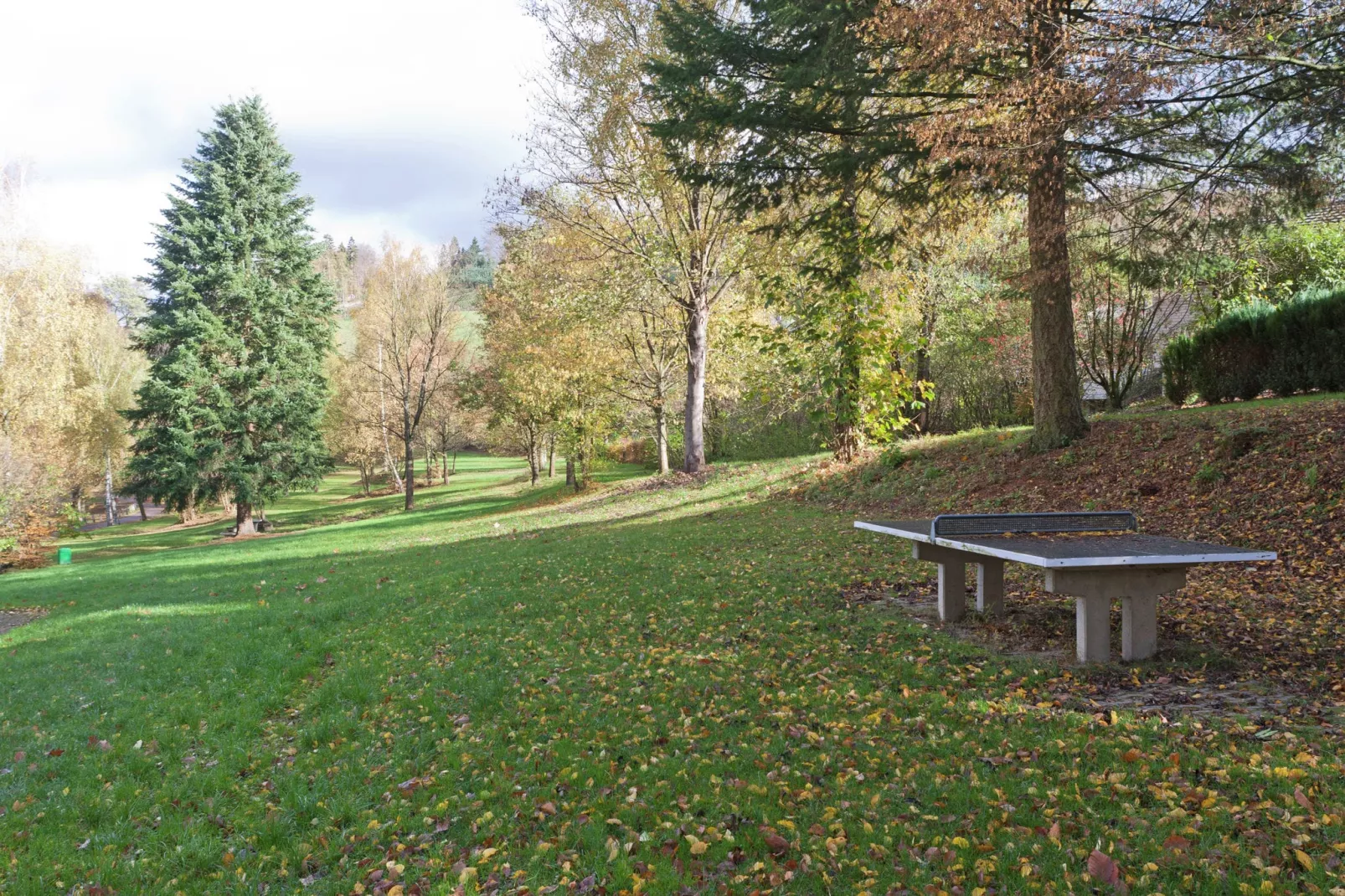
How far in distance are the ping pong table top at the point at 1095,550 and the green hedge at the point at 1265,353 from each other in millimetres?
9272

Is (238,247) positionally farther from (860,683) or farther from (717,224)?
(860,683)

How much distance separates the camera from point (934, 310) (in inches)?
944

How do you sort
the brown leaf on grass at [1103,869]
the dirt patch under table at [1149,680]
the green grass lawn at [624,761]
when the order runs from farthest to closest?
the dirt patch under table at [1149,680] < the green grass lawn at [624,761] < the brown leaf on grass at [1103,869]

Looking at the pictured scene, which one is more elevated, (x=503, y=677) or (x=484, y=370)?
(x=484, y=370)

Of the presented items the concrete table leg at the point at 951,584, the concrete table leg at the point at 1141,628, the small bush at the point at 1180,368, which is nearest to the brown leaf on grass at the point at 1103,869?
the concrete table leg at the point at 1141,628

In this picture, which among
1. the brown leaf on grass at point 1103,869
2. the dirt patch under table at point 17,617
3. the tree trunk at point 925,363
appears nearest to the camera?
the brown leaf on grass at point 1103,869

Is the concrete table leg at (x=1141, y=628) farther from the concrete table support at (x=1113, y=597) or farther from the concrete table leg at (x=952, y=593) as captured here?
the concrete table leg at (x=952, y=593)

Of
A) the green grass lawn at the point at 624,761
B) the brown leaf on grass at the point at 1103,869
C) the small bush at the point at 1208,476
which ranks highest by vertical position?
the small bush at the point at 1208,476

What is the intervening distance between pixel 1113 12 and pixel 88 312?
126ft

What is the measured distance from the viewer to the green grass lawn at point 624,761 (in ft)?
11.3

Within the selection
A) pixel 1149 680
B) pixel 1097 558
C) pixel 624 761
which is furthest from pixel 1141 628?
pixel 624 761

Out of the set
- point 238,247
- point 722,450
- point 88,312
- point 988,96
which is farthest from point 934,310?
point 88,312

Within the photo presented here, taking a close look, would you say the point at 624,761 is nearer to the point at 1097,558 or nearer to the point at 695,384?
the point at 1097,558

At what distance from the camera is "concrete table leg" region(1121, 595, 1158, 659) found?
5379mm
